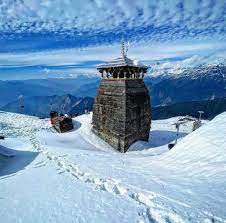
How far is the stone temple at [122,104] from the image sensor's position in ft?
101

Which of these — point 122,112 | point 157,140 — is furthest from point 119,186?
point 157,140

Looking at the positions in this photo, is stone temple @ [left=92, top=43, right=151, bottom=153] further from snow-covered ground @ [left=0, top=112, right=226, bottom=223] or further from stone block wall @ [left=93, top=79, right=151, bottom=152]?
snow-covered ground @ [left=0, top=112, right=226, bottom=223]

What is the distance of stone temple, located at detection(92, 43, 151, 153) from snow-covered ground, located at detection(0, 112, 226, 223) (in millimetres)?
9975

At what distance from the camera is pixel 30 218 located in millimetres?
10484

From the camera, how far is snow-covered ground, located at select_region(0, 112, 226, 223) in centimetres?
1011

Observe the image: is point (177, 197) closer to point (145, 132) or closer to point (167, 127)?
point (145, 132)

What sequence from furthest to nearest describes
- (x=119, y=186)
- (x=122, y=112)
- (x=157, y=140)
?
(x=157, y=140) → (x=122, y=112) → (x=119, y=186)

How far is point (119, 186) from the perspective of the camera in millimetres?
13203

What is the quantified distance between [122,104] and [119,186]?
58.7 feet

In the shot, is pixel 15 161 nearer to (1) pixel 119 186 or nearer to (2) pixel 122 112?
(1) pixel 119 186

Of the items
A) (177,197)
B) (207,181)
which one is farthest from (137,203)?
(207,181)

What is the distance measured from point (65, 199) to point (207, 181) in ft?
22.1

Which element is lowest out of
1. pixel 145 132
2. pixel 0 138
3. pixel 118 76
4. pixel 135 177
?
pixel 145 132

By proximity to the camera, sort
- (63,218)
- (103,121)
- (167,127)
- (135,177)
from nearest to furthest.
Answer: (63,218) → (135,177) → (103,121) → (167,127)
